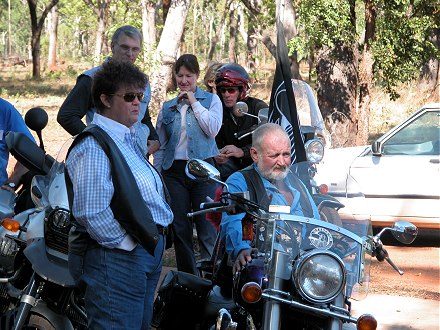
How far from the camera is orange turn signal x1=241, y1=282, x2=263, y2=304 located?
13.3 feet

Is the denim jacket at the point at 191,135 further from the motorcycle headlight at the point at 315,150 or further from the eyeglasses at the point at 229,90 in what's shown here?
the motorcycle headlight at the point at 315,150

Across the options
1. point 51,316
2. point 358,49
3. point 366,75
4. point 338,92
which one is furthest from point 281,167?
point 338,92

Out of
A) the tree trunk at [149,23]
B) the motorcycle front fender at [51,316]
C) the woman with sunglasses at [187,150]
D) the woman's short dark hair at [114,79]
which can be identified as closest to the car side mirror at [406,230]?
the woman's short dark hair at [114,79]

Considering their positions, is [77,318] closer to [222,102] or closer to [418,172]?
[222,102]

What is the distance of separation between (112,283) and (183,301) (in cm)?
85

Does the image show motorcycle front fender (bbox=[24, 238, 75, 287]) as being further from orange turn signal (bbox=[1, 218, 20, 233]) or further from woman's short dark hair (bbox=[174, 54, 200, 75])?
woman's short dark hair (bbox=[174, 54, 200, 75])

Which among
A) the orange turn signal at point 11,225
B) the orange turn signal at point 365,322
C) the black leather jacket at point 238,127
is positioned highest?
the black leather jacket at point 238,127

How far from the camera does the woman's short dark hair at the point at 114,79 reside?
4492mm

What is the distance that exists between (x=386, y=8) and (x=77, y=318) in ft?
32.0

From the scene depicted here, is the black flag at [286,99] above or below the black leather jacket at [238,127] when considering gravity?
above

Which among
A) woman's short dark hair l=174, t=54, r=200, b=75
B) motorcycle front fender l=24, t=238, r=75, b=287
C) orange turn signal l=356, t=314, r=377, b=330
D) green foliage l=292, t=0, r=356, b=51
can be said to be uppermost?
green foliage l=292, t=0, r=356, b=51

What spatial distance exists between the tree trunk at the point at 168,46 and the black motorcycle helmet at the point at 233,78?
13324 mm

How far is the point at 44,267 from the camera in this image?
5.12 meters

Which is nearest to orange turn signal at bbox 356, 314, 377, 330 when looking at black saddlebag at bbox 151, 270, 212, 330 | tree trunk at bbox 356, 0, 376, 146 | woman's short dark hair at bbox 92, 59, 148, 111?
black saddlebag at bbox 151, 270, 212, 330
